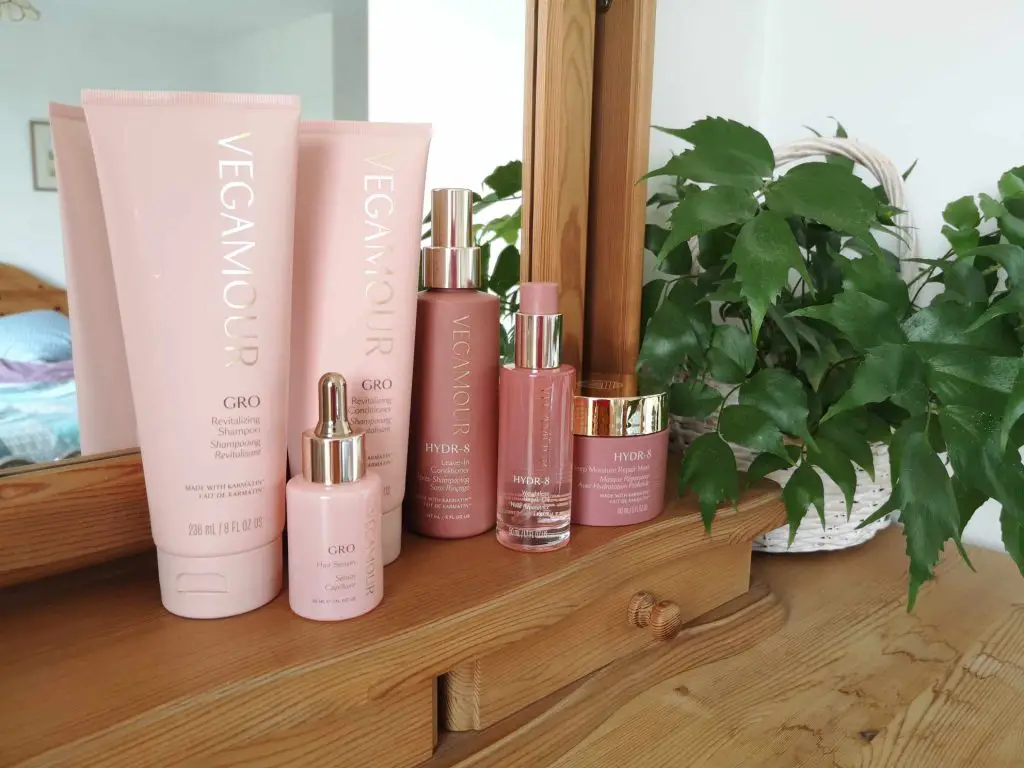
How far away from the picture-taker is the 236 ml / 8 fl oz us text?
0.38 metres

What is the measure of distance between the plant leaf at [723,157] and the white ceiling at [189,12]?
9.6 inches

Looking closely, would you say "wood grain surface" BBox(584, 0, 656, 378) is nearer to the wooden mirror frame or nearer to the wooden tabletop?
the wooden mirror frame

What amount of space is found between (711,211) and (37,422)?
1.36 feet

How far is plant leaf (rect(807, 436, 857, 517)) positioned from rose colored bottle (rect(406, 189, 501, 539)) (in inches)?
9.4

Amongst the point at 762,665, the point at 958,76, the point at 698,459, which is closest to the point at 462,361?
the point at 698,459

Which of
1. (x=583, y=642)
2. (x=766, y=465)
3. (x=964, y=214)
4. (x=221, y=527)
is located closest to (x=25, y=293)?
(x=221, y=527)

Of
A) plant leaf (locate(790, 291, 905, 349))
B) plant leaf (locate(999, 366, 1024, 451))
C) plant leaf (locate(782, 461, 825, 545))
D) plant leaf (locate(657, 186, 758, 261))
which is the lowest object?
plant leaf (locate(782, 461, 825, 545))

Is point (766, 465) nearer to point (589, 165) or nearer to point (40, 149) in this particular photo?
point (589, 165)

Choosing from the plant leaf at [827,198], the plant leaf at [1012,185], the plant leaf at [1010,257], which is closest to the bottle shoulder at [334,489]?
the plant leaf at [827,198]

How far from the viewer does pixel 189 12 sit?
434 millimetres

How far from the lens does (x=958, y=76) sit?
78cm

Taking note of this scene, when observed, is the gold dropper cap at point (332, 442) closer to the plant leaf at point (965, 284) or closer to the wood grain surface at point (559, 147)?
the wood grain surface at point (559, 147)

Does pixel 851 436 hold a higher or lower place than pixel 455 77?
→ lower

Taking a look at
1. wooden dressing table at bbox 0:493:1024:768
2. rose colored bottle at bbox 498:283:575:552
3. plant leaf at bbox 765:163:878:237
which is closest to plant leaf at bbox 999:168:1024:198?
plant leaf at bbox 765:163:878:237
